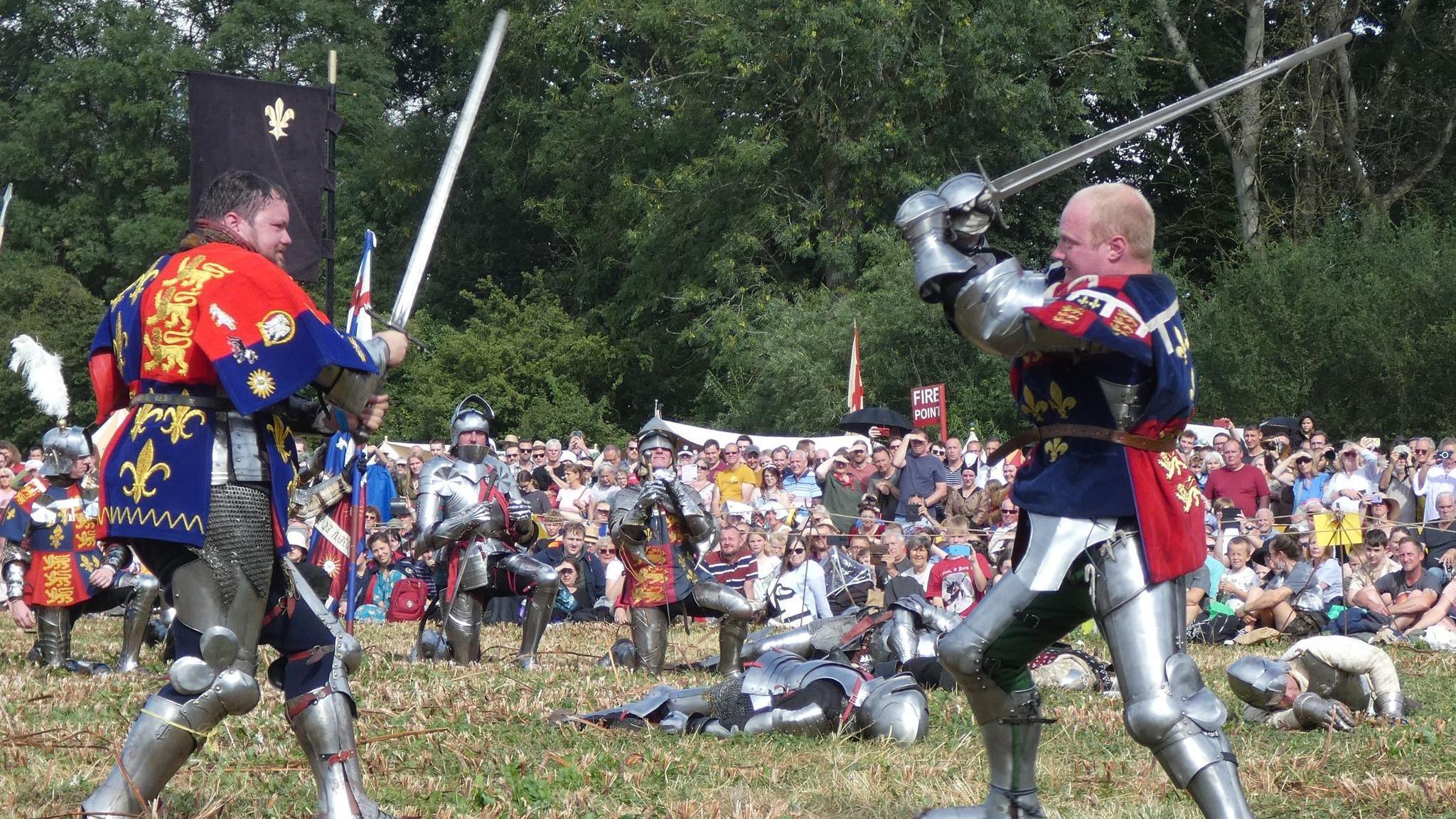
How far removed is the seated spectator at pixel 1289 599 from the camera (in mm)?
10945

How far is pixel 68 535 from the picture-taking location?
32.9 ft

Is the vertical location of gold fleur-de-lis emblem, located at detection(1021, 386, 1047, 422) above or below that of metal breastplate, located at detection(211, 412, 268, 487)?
above

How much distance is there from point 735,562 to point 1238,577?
13.0 feet

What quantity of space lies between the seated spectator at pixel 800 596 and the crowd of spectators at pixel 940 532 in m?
0.01

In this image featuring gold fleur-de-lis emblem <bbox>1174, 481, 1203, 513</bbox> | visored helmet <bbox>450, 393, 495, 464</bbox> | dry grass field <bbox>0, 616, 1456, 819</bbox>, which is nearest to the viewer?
gold fleur-de-lis emblem <bbox>1174, 481, 1203, 513</bbox>

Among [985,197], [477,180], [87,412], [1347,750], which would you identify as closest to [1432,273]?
[1347,750]

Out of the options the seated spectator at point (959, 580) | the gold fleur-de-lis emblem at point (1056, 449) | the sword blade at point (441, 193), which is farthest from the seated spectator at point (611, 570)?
the gold fleur-de-lis emblem at point (1056, 449)

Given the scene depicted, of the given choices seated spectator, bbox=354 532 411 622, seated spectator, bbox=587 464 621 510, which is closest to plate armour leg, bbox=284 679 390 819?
seated spectator, bbox=354 532 411 622

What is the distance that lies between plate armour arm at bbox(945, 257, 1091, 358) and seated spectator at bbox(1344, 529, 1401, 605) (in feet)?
26.2

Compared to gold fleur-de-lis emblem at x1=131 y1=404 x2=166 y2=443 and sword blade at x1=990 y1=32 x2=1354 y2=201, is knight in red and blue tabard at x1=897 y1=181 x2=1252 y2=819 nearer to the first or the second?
sword blade at x1=990 y1=32 x2=1354 y2=201

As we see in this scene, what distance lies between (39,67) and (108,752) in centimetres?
3718

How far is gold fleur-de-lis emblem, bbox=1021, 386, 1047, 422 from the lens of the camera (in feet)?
13.9

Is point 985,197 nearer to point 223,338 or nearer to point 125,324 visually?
point 223,338

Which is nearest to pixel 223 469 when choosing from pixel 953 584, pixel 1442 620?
pixel 953 584
